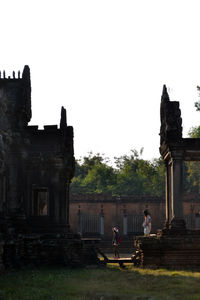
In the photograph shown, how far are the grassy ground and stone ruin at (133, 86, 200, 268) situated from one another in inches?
44.3

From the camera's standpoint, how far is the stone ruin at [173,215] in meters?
16.8

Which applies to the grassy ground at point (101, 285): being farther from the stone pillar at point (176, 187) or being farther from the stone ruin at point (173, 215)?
the stone pillar at point (176, 187)

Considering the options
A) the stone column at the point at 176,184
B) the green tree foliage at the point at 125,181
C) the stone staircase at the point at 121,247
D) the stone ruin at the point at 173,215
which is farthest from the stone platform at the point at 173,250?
the green tree foliage at the point at 125,181

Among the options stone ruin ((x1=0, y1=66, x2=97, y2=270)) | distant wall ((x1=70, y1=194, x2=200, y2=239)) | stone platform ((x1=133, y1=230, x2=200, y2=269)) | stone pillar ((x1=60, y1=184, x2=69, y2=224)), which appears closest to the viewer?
stone platform ((x1=133, y1=230, x2=200, y2=269))

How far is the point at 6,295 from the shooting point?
10430 millimetres

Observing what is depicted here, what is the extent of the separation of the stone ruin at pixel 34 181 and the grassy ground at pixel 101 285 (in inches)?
95.3

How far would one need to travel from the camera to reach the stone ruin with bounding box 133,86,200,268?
1681cm

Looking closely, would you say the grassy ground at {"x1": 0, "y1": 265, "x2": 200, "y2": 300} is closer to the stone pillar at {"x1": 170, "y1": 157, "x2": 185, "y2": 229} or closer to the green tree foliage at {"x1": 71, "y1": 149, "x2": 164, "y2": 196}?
the stone pillar at {"x1": 170, "y1": 157, "x2": 185, "y2": 229}

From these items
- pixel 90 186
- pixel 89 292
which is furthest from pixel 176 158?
pixel 90 186

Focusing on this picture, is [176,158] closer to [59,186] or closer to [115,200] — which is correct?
[59,186]

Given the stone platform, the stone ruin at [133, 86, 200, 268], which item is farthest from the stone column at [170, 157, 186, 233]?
the stone platform

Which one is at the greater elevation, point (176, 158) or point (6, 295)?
point (176, 158)

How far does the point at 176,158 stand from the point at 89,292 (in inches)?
314

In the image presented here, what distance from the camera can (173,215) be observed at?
17.7m
